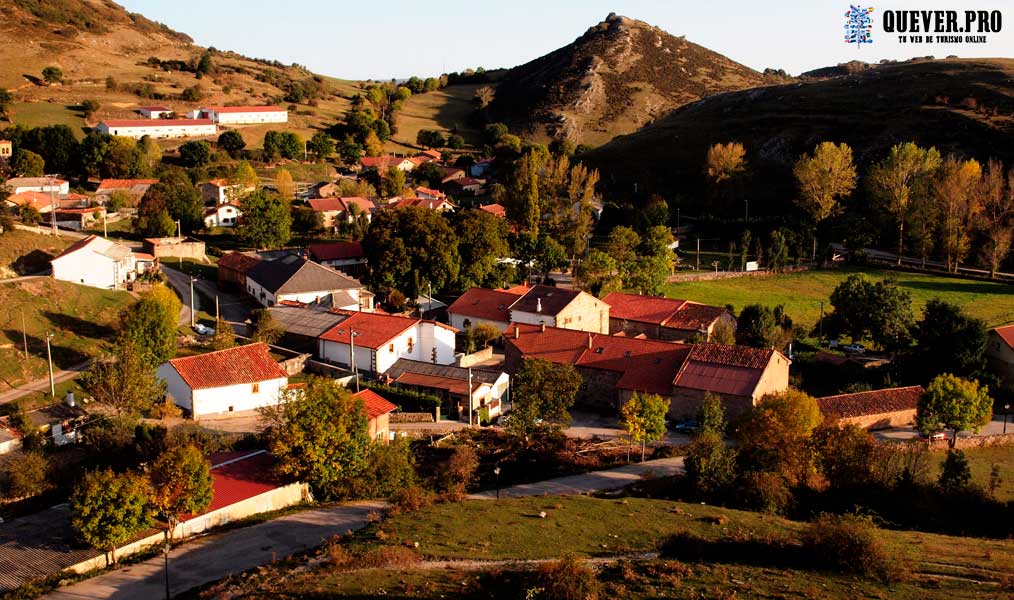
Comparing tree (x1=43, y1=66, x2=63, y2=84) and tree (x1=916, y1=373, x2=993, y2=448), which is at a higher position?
tree (x1=43, y1=66, x2=63, y2=84)

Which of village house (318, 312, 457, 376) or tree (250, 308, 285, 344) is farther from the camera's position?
tree (250, 308, 285, 344)

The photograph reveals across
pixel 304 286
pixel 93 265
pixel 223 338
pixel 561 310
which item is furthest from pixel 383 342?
pixel 93 265

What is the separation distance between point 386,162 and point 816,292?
57.1m

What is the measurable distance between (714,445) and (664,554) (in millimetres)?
7309

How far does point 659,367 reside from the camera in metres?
40.2

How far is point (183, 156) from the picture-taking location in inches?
3575

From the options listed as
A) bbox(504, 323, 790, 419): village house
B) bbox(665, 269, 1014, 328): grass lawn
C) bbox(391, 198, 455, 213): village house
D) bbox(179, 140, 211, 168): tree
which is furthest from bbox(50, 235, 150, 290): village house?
bbox(179, 140, 211, 168): tree

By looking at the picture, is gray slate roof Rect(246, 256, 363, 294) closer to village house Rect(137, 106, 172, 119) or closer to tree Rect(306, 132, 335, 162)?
tree Rect(306, 132, 335, 162)

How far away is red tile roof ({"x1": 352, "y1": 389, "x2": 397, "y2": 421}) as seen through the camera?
33594 mm

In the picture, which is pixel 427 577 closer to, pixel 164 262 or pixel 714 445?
pixel 714 445

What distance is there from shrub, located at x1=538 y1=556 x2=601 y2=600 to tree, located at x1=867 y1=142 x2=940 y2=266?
58254 millimetres

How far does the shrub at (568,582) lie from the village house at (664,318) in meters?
28.7

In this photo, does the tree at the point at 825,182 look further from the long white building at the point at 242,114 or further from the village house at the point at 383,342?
the long white building at the point at 242,114

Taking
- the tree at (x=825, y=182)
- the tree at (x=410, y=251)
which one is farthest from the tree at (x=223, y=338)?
the tree at (x=825, y=182)
